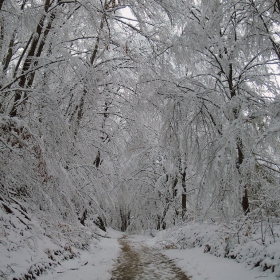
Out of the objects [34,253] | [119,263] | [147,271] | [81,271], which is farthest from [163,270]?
[34,253]

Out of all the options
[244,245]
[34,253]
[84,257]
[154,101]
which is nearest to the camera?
[34,253]

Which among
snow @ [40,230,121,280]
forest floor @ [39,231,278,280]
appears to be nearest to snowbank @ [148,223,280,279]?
forest floor @ [39,231,278,280]

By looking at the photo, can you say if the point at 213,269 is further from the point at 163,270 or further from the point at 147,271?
the point at 147,271

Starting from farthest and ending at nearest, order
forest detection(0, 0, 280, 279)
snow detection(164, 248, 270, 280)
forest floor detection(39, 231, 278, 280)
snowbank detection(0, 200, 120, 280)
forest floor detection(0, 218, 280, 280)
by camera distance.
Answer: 1. forest floor detection(39, 231, 278, 280)
2. snow detection(164, 248, 270, 280)
3. forest detection(0, 0, 280, 279)
4. forest floor detection(0, 218, 280, 280)
5. snowbank detection(0, 200, 120, 280)

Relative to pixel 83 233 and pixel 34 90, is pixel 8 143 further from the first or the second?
pixel 83 233

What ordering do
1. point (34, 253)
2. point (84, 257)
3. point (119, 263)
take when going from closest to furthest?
1. point (34, 253)
2. point (119, 263)
3. point (84, 257)

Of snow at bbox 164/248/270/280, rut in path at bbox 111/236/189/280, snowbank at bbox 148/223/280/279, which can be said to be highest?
snowbank at bbox 148/223/280/279

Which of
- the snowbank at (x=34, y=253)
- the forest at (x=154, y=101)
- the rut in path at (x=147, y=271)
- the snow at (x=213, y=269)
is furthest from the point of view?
the rut in path at (x=147, y=271)

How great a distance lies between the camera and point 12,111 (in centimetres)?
494

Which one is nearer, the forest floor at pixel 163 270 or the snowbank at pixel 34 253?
the snowbank at pixel 34 253

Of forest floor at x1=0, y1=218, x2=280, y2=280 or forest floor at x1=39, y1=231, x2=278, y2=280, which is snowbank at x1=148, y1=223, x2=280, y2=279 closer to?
forest floor at x1=0, y1=218, x2=280, y2=280

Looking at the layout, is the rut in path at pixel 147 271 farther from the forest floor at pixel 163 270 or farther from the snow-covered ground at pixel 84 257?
the snow-covered ground at pixel 84 257

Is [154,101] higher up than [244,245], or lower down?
higher up

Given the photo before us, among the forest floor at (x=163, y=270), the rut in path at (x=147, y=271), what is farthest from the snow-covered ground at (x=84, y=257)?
the rut in path at (x=147, y=271)
